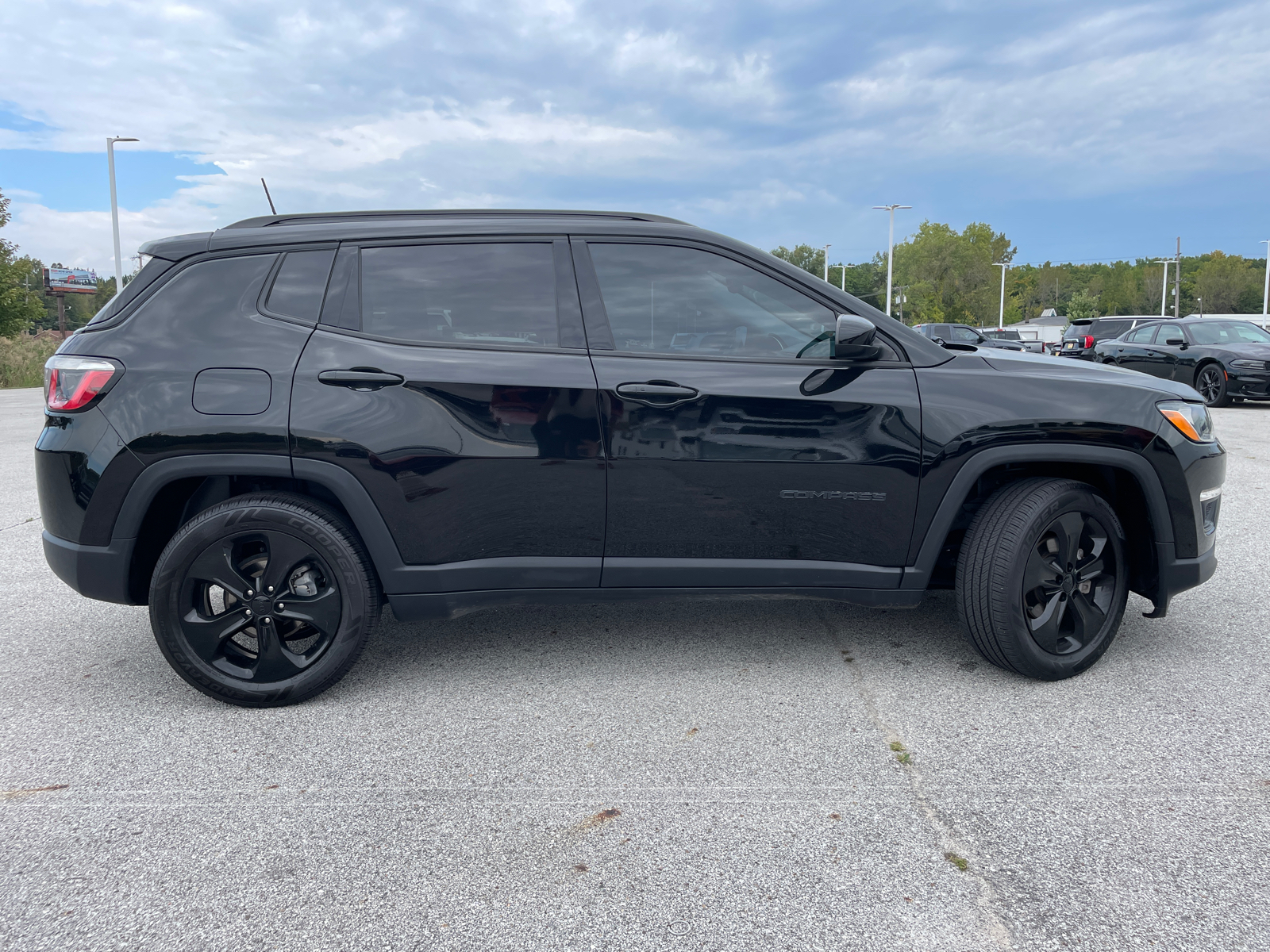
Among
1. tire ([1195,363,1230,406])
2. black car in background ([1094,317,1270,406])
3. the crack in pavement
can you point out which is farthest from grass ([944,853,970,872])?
tire ([1195,363,1230,406])

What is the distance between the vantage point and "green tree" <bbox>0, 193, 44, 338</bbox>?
968 inches

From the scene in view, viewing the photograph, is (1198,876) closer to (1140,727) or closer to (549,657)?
(1140,727)

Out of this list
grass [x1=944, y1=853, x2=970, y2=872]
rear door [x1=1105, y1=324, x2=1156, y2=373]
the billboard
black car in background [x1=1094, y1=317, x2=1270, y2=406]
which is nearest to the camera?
grass [x1=944, y1=853, x2=970, y2=872]

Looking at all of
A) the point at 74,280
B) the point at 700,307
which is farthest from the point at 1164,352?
the point at 74,280

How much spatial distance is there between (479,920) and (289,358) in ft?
6.62

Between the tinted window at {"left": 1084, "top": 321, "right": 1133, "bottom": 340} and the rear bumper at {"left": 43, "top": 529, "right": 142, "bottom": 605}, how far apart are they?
25236mm

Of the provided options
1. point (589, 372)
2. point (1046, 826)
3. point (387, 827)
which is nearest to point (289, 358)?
point (589, 372)

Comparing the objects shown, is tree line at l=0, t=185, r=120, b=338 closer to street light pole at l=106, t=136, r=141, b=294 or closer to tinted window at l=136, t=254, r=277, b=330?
street light pole at l=106, t=136, r=141, b=294

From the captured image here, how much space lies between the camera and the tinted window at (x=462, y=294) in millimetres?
3275

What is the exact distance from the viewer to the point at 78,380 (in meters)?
3.12

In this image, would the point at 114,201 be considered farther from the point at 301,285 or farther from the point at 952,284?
the point at 952,284

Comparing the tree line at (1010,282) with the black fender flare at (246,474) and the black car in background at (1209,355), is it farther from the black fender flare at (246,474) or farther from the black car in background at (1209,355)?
the black fender flare at (246,474)

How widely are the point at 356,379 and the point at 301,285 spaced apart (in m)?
0.45

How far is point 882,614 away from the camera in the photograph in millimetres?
4371
